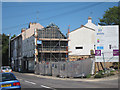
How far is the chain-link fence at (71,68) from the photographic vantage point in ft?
80.9

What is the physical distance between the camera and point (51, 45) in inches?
1941

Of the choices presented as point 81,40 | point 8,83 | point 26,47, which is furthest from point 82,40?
point 8,83

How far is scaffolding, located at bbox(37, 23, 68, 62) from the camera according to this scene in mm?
48094

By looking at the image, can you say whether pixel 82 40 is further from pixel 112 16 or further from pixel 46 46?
pixel 112 16

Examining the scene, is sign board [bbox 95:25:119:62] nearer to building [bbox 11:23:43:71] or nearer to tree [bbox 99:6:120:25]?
tree [bbox 99:6:120:25]

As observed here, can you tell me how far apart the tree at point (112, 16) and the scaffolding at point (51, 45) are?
10567mm

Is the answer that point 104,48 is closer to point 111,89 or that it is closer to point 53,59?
point 111,89

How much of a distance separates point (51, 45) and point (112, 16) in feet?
51.0

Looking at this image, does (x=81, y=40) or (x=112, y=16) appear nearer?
(x=112, y=16)

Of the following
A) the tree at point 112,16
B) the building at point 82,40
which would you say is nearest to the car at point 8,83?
the tree at point 112,16

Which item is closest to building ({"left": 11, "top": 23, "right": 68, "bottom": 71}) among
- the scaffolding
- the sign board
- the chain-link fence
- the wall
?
the scaffolding

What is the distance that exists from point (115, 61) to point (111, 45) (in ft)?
6.75

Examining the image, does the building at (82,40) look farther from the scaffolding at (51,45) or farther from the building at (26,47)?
the building at (26,47)

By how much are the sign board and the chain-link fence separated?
75.6 inches
